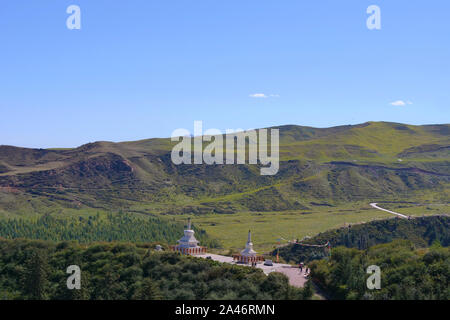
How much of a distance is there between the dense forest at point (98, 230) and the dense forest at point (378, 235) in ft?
72.5

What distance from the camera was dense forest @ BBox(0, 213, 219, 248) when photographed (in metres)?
114

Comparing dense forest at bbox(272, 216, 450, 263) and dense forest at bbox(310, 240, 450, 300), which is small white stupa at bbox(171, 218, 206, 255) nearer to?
dense forest at bbox(272, 216, 450, 263)

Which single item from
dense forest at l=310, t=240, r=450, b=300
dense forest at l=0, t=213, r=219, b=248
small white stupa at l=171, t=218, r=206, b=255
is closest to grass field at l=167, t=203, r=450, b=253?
dense forest at l=0, t=213, r=219, b=248

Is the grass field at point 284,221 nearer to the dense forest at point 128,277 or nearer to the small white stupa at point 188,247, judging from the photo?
the small white stupa at point 188,247

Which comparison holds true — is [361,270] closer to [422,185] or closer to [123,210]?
[123,210]

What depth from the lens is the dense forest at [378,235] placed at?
302 feet

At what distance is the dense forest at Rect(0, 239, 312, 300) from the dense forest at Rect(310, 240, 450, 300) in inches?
225

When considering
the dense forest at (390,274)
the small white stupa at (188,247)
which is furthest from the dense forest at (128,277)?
the small white stupa at (188,247)

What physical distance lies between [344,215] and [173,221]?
4743cm

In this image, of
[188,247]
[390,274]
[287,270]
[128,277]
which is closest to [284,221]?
[188,247]

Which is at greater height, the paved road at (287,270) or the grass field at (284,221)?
the grass field at (284,221)

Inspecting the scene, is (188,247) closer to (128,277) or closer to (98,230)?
(128,277)

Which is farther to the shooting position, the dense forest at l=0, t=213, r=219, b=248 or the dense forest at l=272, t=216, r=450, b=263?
the dense forest at l=0, t=213, r=219, b=248

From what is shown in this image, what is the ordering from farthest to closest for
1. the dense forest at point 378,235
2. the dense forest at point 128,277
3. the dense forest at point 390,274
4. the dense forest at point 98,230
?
the dense forest at point 98,230, the dense forest at point 378,235, the dense forest at point 128,277, the dense forest at point 390,274
